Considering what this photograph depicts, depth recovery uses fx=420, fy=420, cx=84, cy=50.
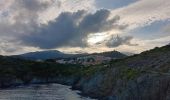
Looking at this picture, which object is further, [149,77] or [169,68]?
[169,68]

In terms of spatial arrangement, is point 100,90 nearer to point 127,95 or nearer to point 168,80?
point 127,95

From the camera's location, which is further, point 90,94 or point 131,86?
point 90,94

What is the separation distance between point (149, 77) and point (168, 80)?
25.5ft

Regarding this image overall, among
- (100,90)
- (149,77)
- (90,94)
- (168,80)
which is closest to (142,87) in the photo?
(149,77)

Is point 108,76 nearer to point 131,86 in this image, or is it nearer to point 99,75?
point 99,75

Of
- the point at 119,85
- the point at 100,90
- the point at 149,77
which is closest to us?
the point at 149,77

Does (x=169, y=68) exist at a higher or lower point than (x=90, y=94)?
higher

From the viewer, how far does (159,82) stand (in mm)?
74062

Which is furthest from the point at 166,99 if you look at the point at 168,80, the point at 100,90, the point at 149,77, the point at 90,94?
the point at 90,94

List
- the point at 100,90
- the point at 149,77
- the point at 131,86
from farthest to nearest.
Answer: the point at 100,90, the point at 131,86, the point at 149,77

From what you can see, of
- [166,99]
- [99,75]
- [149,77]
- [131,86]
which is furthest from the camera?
[99,75]

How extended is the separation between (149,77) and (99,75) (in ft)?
232

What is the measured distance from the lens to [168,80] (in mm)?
71688

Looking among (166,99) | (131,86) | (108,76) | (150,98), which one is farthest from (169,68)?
(108,76)
